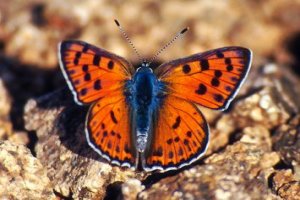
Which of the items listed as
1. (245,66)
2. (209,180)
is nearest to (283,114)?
(245,66)

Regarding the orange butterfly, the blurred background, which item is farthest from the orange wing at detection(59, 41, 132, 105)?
the blurred background

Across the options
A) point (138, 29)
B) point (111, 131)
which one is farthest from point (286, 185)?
point (138, 29)

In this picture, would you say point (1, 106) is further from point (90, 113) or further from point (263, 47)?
point (263, 47)

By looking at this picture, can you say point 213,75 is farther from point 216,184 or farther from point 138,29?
point 138,29

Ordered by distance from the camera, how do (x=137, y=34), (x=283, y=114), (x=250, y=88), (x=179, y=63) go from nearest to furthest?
(x=179, y=63), (x=283, y=114), (x=250, y=88), (x=137, y=34)

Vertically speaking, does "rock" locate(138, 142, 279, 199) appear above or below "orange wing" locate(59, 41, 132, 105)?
below

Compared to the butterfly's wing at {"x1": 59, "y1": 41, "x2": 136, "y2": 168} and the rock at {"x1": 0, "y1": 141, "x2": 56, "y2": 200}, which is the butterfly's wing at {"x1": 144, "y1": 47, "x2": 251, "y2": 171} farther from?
the rock at {"x1": 0, "y1": 141, "x2": 56, "y2": 200}
